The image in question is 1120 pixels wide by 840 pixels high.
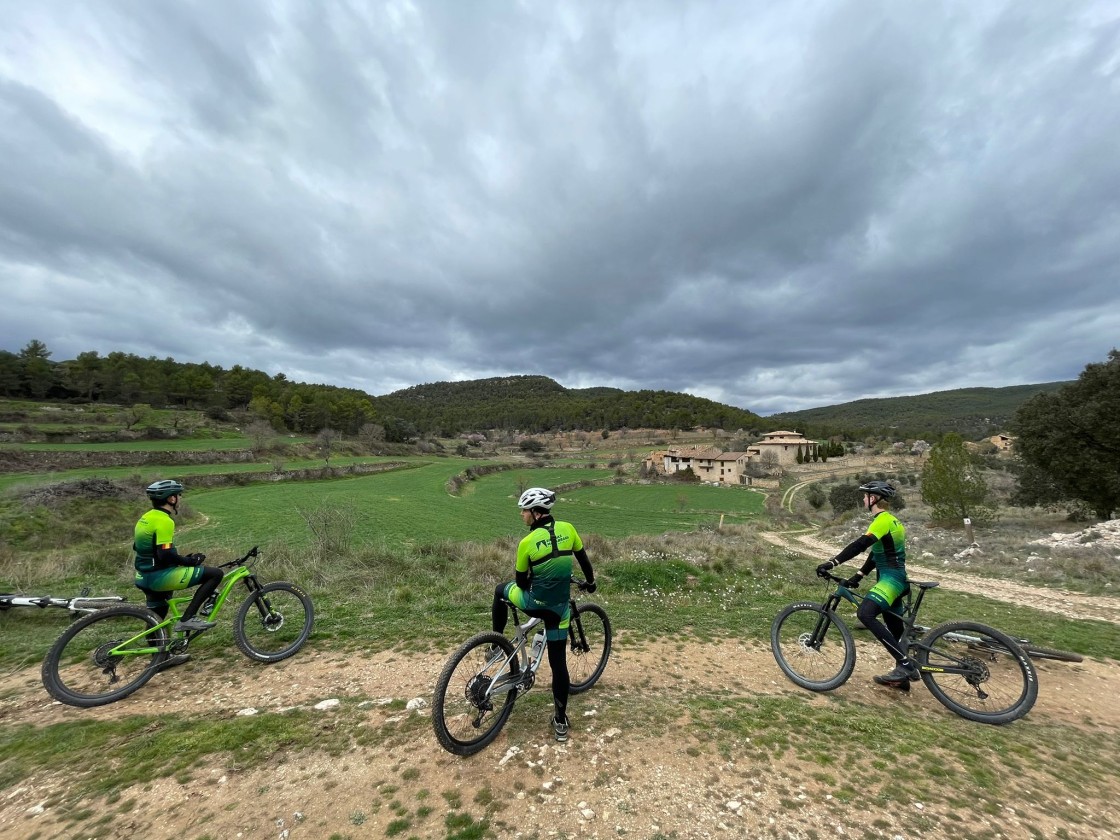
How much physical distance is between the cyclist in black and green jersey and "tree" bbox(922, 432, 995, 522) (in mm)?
36954

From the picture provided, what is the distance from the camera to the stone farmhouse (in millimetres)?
84250

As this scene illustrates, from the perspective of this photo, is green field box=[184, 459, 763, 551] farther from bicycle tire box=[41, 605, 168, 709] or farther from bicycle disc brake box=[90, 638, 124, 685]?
bicycle disc brake box=[90, 638, 124, 685]

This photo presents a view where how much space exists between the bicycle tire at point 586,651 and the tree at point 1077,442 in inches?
1303

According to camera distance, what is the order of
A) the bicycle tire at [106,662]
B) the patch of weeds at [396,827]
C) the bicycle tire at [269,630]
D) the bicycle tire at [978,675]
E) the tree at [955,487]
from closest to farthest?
the patch of weeds at [396,827], the bicycle tire at [106,662], the bicycle tire at [978,675], the bicycle tire at [269,630], the tree at [955,487]

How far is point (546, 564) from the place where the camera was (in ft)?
13.3

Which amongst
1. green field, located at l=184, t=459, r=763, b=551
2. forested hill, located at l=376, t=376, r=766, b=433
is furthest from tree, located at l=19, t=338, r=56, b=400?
forested hill, located at l=376, t=376, r=766, b=433

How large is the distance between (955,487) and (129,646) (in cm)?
3795

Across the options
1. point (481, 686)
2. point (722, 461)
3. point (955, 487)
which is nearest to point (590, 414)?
point (722, 461)

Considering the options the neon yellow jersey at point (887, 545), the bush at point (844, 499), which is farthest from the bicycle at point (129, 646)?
the bush at point (844, 499)

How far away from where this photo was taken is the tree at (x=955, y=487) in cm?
2780

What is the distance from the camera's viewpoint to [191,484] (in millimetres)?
39562


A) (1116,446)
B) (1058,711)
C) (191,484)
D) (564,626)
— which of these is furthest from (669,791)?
(191,484)

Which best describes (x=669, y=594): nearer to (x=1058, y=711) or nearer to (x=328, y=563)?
(x=1058, y=711)

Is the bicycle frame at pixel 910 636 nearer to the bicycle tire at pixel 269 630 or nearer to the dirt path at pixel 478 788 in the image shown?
the dirt path at pixel 478 788
